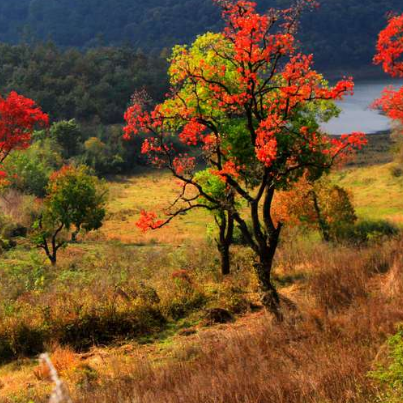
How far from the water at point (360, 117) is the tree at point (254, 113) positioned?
74.0 metres

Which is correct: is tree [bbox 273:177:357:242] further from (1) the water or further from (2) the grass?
(1) the water

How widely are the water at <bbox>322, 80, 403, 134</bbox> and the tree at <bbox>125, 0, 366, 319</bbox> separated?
74.0 metres

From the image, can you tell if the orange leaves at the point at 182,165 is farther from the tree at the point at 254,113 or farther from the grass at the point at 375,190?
the grass at the point at 375,190

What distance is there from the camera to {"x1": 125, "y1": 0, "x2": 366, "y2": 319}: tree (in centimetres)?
1121

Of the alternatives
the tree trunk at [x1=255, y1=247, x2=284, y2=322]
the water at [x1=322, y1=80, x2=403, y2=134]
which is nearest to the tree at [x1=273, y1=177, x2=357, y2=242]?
the tree trunk at [x1=255, y1=247, x2=284, y2=322]

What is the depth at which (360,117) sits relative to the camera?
11850cm

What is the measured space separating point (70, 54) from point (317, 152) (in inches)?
3911

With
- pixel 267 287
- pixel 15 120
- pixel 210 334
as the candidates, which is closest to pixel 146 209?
pixel 15 120

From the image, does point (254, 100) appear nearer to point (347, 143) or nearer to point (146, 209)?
point (347, 143)

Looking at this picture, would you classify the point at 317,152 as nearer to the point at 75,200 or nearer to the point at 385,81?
the point at 75,200

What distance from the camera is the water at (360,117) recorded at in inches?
4067

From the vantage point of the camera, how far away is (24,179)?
4859 cm

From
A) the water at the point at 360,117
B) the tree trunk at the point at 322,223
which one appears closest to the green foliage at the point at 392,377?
the tree trunk at the point at 322,223

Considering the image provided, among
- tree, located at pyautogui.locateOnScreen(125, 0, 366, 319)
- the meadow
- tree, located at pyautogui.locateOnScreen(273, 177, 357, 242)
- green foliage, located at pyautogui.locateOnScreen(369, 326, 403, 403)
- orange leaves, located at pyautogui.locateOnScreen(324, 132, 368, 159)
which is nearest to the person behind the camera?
green foliage, located at pyautogui.locateOnScreen(369, 326, 403, 403)
